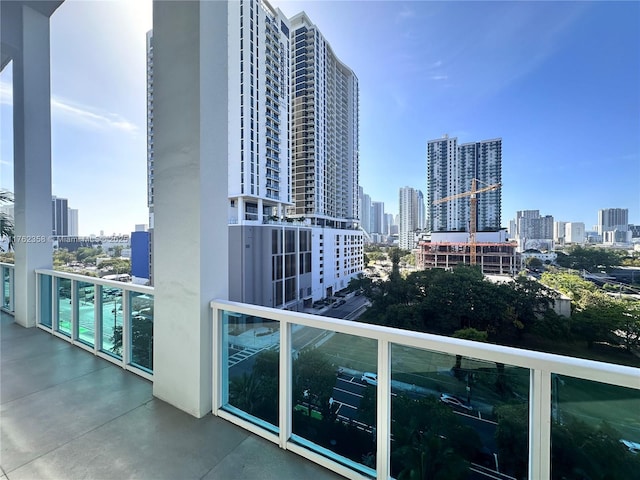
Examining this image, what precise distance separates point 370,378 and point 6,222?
5588 mm

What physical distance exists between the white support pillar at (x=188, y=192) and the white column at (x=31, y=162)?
297 cm

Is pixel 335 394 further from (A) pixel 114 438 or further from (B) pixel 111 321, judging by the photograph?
(B) pixel 111 321

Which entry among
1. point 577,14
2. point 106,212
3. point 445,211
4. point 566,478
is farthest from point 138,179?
point 445,211

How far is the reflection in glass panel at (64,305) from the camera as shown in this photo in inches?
109

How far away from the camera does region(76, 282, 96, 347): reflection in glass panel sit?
2474 mm

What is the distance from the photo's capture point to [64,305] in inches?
112

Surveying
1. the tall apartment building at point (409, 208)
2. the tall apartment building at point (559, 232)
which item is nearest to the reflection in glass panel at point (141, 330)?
the tall apartment building at point (559, 232)

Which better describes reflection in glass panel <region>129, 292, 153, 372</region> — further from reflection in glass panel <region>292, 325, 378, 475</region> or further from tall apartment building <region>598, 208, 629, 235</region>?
tall apartment building <region>598, 208, 629, 235</region>

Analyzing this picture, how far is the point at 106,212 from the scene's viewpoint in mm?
5660

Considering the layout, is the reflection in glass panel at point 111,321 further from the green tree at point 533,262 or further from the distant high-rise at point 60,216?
the green tree at point 533,262

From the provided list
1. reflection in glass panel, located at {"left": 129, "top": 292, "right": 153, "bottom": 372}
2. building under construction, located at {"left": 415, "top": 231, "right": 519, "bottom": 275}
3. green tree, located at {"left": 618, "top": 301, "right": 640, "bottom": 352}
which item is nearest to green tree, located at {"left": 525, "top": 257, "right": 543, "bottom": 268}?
building under construction, located at {"left": 415, "top": 231, "right": 519, "bottom": 275}

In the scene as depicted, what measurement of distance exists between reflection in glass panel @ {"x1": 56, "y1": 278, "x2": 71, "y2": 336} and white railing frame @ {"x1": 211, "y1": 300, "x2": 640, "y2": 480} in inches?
90.9

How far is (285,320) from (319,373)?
0.35 meters

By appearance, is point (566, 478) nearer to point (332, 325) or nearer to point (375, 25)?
point (332, 325)
